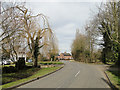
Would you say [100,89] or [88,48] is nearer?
[100,89]

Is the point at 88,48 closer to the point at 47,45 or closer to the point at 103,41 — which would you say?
the point at 103,41

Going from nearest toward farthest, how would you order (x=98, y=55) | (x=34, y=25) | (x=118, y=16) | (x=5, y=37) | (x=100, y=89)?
(x=100, y=89), (x=5, y=37), (x=118, y=16), (x=34, y=25), (x=98, y=55)

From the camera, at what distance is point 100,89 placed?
9172 millimetres

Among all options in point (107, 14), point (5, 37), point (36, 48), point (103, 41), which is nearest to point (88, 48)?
point (103, 41)

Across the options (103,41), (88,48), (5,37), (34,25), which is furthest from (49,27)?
(88,48)

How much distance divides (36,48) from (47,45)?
3629mm

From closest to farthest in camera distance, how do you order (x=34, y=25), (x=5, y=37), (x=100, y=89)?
(x=100, y=89), (x=5, y=37), (x=34, y=25)

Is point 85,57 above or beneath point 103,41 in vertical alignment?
beneath

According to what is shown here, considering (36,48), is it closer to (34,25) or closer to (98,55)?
(34,25)

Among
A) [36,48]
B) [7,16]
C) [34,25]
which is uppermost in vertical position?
[34,25]

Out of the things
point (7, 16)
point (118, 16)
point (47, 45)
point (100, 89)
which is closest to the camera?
point (100, 89)

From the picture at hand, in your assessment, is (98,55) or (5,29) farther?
(98,55)

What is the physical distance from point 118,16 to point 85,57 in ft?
100

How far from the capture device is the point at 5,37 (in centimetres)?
1299
